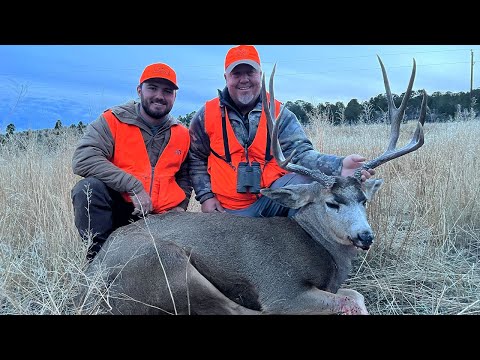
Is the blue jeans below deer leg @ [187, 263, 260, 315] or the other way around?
the other way around

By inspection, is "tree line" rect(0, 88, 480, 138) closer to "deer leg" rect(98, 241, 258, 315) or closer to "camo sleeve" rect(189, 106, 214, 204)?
"camo sleeve" rect(189, 106, 214, 204)

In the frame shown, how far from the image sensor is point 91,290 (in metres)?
3.15

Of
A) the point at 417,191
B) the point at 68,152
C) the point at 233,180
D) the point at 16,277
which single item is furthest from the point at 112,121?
the point at 417,191

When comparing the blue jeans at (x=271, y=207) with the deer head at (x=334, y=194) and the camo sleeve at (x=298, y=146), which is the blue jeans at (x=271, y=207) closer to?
the camo sleeve at (x=298, y=146)

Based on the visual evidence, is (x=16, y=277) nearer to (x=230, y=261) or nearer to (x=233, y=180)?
(x=230, y=261)

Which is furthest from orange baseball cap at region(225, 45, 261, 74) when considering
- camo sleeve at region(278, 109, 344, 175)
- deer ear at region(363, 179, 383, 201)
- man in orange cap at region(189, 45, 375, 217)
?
deer ear at region(363, 179, 383, 201)

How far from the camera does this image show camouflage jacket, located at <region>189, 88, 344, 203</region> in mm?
4570

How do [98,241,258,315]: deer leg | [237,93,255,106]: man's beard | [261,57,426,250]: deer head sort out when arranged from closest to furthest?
[98,241,258,315]: deer leg
[261,57,426,250]: deer head
[237,93,255,106]: man's beard

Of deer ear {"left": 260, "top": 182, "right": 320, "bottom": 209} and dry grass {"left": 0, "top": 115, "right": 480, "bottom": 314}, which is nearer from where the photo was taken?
dry grass {"left": 0, "top": 115, "right": 480, "bottom": 314}

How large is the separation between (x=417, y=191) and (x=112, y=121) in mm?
3045

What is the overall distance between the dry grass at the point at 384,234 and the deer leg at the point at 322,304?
0.44 meters


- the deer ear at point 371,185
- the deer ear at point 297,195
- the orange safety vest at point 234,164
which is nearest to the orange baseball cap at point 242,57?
the orange safety vest at point 234,164

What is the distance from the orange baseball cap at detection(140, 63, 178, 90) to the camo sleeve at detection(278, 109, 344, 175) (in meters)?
1.05

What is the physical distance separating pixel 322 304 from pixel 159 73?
2.44 metres
